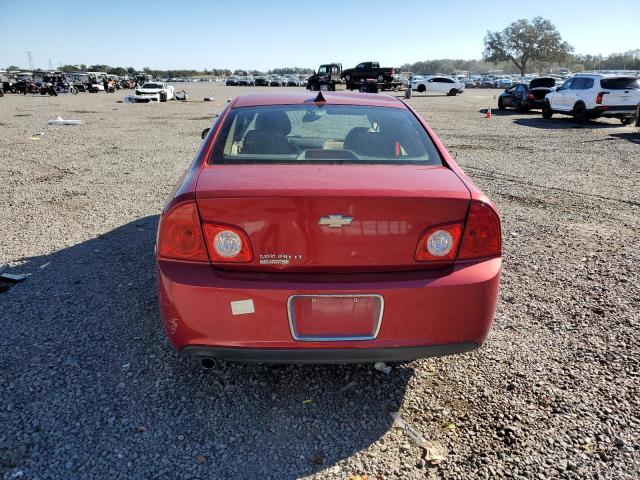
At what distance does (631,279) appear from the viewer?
4.12 meters

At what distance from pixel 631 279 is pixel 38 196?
7.33m

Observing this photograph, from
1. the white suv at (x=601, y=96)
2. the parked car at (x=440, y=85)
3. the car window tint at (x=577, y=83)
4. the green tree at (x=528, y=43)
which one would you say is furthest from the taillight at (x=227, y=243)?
the green tree at (x=528, y=43)

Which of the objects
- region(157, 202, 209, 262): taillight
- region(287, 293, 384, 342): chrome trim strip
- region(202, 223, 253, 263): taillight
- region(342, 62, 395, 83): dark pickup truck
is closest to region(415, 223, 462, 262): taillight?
region(287, 293, 384, 342): chrome trim strip

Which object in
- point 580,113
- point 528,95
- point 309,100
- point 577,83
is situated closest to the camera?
point 309,100

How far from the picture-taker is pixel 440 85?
4247cm

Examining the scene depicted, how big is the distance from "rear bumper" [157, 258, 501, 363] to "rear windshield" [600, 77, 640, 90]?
1748 cm

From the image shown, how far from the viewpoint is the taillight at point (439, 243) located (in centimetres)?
220

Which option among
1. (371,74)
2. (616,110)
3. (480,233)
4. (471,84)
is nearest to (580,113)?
(616,110)

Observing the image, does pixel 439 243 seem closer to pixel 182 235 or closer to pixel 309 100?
pixel 182 235

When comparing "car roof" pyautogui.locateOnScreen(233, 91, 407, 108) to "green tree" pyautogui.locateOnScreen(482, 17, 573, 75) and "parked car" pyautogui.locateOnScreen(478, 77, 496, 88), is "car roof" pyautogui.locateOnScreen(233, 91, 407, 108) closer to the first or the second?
"parked car" pyautogui.locateOnScreen(478, 77, 496, 88)

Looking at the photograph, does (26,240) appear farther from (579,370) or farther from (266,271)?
(579,370)

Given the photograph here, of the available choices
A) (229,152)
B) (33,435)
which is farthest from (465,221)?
(33,435)

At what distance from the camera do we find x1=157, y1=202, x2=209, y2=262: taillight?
2.18 metres

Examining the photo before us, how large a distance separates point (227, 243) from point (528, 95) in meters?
23.4
